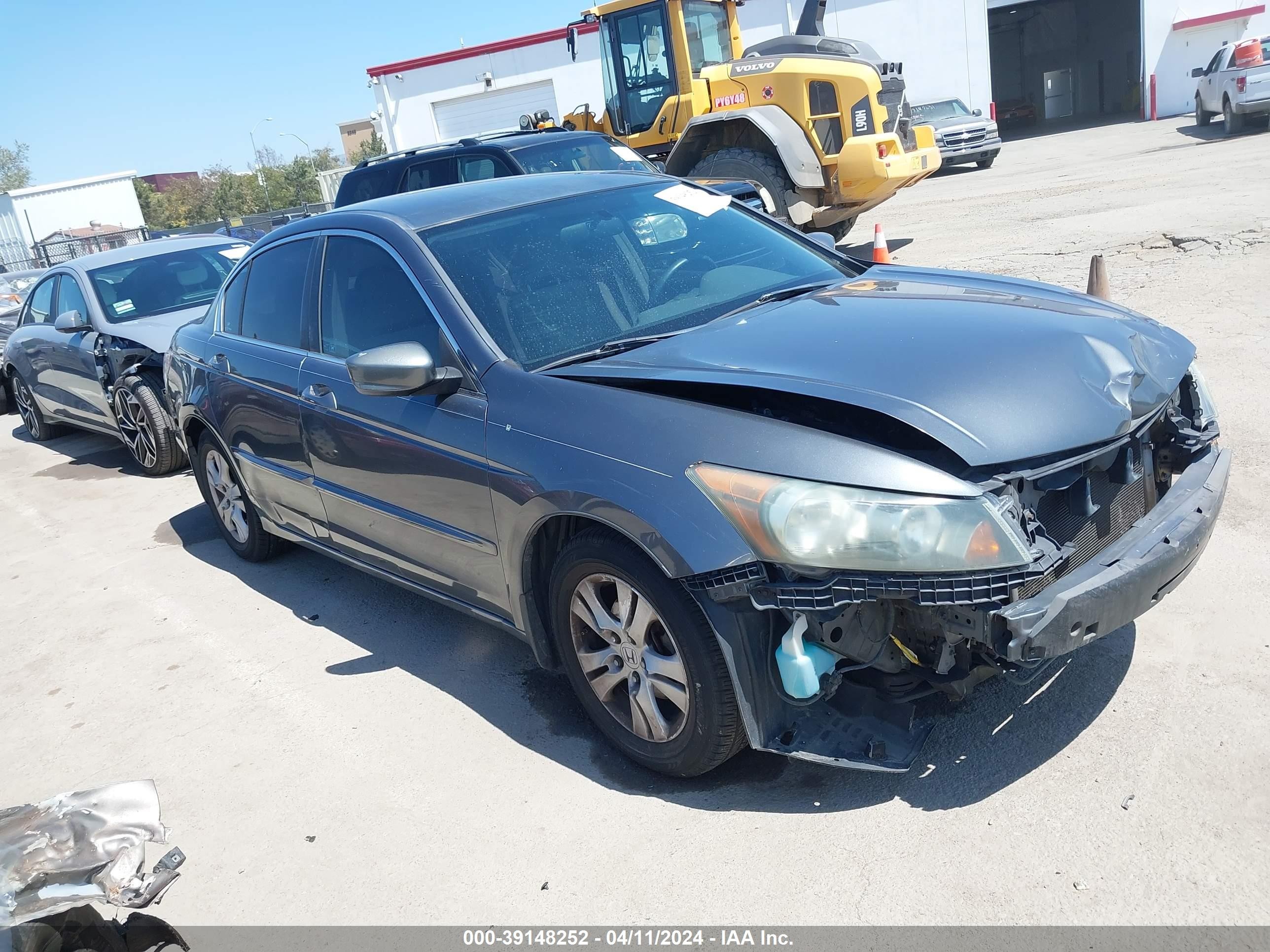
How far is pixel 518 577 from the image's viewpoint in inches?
134

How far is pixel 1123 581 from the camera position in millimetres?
2674

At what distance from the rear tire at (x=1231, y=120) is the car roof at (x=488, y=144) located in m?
15.7

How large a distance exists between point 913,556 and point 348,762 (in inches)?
85.4

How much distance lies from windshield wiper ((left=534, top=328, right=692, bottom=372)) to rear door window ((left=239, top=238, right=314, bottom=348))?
5.32 ft

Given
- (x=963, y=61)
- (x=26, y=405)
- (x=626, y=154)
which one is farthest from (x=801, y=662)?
(x=963, y=61)

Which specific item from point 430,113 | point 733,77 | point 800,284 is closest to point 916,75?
point 430,113

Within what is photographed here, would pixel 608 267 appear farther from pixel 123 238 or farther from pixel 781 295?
pixel 123 238

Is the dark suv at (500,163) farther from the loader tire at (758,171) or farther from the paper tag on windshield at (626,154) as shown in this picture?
the loader tire at (758,171)

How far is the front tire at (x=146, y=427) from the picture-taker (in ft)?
25.1

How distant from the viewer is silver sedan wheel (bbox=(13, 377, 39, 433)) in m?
10.1

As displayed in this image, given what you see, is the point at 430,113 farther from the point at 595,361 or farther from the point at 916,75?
the point at 595,361

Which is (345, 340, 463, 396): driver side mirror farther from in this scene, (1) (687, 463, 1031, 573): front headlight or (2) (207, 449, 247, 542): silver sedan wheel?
(2) (207, 449, 247, 542): silver sedan wheel

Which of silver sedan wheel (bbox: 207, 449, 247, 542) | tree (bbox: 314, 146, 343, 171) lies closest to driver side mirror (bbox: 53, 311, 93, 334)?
silver sedan wheel (bbox: 207, 449, 247, 542)

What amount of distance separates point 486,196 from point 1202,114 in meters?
24.7
